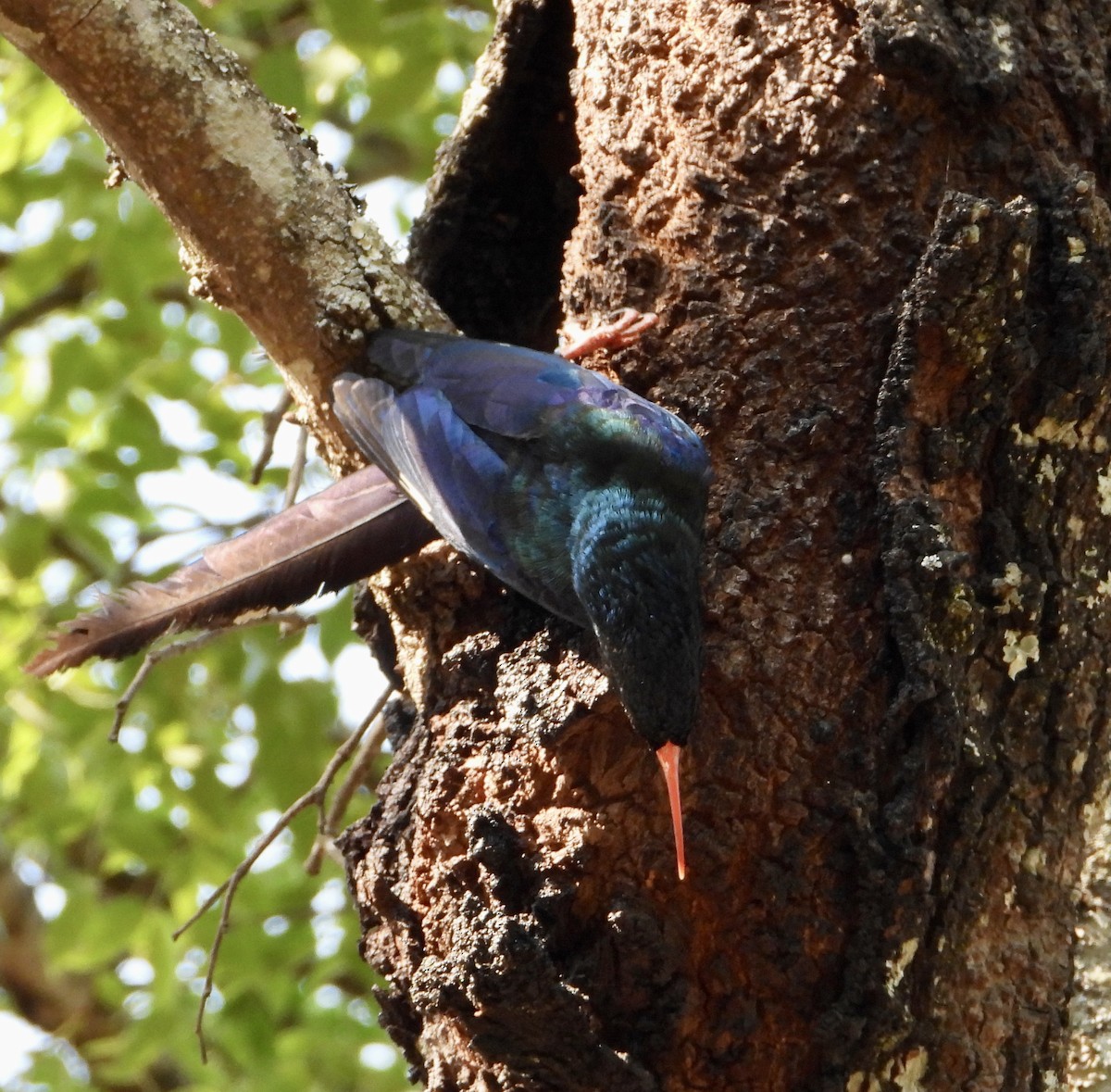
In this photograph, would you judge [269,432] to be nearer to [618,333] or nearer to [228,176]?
[228,176]

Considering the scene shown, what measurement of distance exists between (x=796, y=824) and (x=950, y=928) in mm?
253

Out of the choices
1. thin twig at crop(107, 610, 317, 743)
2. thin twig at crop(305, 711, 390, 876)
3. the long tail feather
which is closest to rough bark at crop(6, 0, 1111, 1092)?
the long tail feather

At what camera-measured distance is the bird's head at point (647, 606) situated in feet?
6.50

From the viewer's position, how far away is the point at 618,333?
243 cm

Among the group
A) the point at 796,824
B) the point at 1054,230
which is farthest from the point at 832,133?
the point at 796,824

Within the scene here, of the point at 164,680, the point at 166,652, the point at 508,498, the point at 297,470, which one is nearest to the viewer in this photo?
the point at 166,652

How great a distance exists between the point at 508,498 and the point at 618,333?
19.3 inches

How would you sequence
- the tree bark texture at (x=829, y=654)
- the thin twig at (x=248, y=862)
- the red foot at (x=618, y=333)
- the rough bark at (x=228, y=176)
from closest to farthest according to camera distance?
the tree bark texture at (x=829, y=654) → the rough bark at (x=228, y=176) → the red foot at (x=618, y=333) → the thin twig at (x=248, y=862)

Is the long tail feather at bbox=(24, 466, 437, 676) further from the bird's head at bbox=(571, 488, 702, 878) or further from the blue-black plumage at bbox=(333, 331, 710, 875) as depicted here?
the bird's head at bbox=(571, 488, 702, 878)

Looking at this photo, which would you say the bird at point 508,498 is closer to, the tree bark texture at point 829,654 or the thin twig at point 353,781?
the tree bark texture at point 829,654

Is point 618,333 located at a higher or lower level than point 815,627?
higher

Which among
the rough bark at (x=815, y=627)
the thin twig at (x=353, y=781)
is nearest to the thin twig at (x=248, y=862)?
the thin twig at (x=353, y=781)

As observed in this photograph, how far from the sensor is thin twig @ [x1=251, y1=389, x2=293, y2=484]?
3338mm

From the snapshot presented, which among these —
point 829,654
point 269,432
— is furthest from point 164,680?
point 829,654
